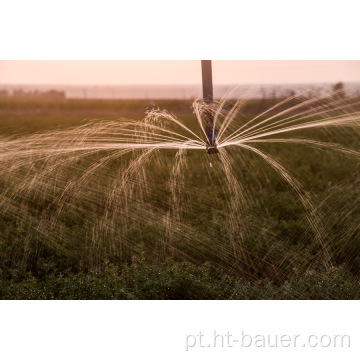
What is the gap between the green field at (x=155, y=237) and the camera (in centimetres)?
255

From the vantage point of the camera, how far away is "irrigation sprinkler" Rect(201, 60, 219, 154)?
2.66m

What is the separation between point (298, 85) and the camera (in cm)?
291

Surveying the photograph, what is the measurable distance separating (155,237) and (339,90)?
1495 mm

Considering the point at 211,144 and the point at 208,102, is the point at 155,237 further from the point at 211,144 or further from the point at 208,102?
the point at 208,102

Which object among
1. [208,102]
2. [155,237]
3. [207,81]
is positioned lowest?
[155,237]

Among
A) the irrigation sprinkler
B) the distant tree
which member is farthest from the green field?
the distant tree

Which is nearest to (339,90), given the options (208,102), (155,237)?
(208,102)

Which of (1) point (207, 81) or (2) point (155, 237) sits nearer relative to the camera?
(1) point (207, 81)

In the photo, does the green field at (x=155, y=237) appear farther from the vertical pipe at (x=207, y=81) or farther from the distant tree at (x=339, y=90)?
the distant tree at (x=339, y=90)

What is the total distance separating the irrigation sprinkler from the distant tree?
2.67 ft

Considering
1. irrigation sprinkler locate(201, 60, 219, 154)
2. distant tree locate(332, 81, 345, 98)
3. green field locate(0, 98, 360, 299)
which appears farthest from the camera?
distant tree locate(332, 81, 345, 98)

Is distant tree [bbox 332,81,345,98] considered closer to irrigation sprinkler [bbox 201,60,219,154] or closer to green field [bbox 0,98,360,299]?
green field [bbox 0,98,360,299]

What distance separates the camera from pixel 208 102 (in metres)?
2.72
